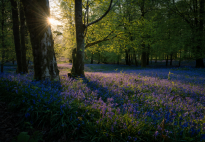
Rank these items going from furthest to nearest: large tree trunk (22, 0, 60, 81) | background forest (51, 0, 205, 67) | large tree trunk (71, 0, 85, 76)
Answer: background forest (51, 0, 205, 67) < large tree trunk (71, 0, 85, 76) < large tree trunk (22, 0, 60, 81)

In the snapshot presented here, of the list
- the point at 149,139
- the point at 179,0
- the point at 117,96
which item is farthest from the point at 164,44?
the point at 149,139

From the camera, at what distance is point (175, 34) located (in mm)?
18859

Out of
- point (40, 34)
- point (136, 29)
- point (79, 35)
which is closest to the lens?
point (40, 34)

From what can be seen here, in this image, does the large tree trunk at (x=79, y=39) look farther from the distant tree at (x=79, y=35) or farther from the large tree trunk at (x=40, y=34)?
the large tree trunk at (x=40, y=34)

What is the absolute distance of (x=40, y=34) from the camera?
525 centimetres

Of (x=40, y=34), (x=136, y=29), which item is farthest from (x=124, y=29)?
(x=40, y=34)

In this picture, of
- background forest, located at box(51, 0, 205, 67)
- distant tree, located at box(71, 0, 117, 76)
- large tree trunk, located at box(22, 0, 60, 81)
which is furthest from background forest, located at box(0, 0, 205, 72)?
large tree trunk, located at box(22, 0, 60, 81)

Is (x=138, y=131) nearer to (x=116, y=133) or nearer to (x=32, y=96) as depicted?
(x=116, y=133)

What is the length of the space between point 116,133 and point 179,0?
2404cm

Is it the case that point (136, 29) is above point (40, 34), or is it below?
above

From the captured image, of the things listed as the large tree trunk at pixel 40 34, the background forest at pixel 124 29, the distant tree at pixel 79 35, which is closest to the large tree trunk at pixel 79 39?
the distant tree at pixel 79 35

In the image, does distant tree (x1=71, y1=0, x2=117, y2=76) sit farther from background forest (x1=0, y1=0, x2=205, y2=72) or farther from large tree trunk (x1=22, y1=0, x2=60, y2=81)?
large tree trunk (x1=22, y1=0, x2=60, y2=81)

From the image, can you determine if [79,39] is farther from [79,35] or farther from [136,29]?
[136,29]

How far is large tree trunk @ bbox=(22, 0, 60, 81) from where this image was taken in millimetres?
5207
